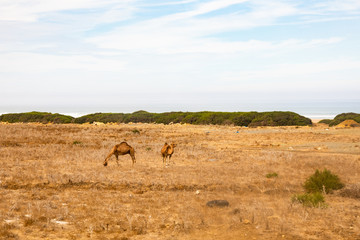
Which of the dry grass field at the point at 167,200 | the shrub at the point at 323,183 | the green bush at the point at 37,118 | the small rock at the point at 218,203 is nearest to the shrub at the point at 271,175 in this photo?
the dry grass field at the point at 167,200

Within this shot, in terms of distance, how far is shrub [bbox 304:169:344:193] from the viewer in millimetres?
12988

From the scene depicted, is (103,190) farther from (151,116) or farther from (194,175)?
(151,116)

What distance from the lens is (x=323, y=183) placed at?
13016 mm

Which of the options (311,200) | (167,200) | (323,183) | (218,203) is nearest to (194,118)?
(323,183)

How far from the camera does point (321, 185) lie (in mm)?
12961

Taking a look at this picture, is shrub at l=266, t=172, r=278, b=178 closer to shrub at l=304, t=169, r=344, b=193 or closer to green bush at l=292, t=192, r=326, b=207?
shrub at l=304, t=169, r=344, b=193

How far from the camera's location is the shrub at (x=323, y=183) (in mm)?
12988

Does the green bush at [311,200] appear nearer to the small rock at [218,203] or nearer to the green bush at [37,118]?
the small rock at [218,203]

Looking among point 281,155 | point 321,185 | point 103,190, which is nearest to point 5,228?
A: point 103,190

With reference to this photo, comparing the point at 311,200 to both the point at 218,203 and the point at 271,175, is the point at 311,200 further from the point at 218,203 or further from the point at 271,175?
the point at 271,175

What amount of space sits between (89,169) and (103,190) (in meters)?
3.97

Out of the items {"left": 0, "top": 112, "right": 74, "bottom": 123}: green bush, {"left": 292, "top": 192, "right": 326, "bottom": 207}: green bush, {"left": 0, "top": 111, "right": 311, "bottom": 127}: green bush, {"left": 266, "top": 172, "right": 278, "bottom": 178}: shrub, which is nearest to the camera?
{"left": 292, "top": 192, "right": 326, "bottom": 207}: green bush

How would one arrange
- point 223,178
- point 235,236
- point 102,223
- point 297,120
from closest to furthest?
point 235,236
point 102,223
point 223,178
point 297,120

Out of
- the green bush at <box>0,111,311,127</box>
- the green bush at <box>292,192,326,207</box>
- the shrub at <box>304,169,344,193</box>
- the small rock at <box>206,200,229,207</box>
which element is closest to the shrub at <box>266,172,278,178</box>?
the shrub at <box>304,169,344,193</box>
